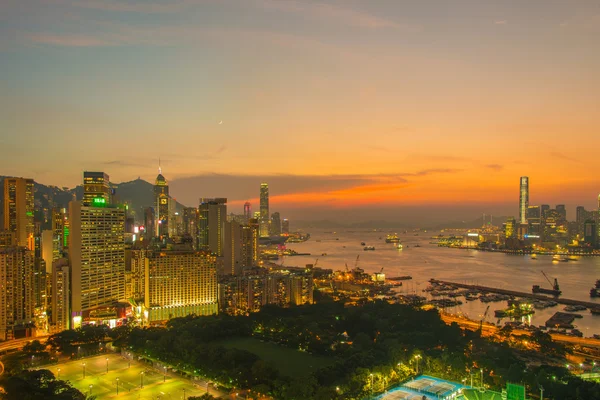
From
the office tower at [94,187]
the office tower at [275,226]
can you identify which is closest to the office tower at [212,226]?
the office tower at [94,187]

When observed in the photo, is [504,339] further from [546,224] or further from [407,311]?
[546,224]

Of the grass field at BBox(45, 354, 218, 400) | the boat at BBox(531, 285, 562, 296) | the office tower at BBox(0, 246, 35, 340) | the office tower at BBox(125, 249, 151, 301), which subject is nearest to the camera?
the grass field at BBox(45, 354, 218, 400)

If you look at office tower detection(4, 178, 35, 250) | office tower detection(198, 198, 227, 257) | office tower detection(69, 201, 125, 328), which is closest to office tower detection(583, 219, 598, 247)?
office tower detection(198, 198, 227, 257)

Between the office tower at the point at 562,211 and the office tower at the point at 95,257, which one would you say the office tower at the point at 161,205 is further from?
the office tower at the point at 562,211

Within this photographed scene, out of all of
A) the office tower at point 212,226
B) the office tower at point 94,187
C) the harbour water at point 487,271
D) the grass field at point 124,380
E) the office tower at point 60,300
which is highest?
the office tower at point 94,187

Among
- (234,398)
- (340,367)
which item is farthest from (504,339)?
(234,398)

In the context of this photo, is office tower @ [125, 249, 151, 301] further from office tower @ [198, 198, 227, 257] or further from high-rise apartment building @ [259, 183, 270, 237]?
high-rise apartment building @ [259, 183, 270, 237]

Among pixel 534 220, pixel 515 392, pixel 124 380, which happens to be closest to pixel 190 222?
pixel 124 380
